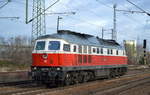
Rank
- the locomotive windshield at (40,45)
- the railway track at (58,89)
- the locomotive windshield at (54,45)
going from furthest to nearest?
the locomotive windshield at (40,45) → the locomotive windshield at (54,45) → the railway track at (58,89)

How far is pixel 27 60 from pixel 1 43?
6498 millimetres

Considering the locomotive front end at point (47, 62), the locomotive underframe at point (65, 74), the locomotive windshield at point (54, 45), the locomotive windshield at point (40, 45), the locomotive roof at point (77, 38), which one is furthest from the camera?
the locomotive roof at point (77, 38)

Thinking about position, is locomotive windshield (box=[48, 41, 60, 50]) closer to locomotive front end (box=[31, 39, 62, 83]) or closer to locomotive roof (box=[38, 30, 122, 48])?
locomotive front end (box=[31, 39, 62, 83])

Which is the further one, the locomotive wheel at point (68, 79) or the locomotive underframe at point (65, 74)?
the locomotive wheel at point (68, 79)

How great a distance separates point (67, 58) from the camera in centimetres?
2227

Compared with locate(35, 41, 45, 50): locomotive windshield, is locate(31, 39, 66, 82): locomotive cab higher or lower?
lower

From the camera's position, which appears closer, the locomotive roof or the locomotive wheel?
the locomotive wheel

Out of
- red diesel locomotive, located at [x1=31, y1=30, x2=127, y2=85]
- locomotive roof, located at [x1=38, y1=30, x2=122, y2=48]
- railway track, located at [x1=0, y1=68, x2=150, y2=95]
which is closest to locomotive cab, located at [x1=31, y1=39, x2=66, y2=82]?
red diesel locomotive, located at [x1=31, y1=30, x2=127, y2=85]

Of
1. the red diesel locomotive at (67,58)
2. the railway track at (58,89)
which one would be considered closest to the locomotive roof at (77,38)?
the red diesel locomotive at (67,58)

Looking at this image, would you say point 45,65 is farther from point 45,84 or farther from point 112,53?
point 112,53

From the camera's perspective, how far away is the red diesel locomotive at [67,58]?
21578mm

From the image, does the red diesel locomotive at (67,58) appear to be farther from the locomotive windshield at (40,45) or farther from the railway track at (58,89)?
the railway track at (58,89)

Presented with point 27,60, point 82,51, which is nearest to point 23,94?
point 82,51

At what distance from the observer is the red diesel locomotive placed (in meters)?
21.6
